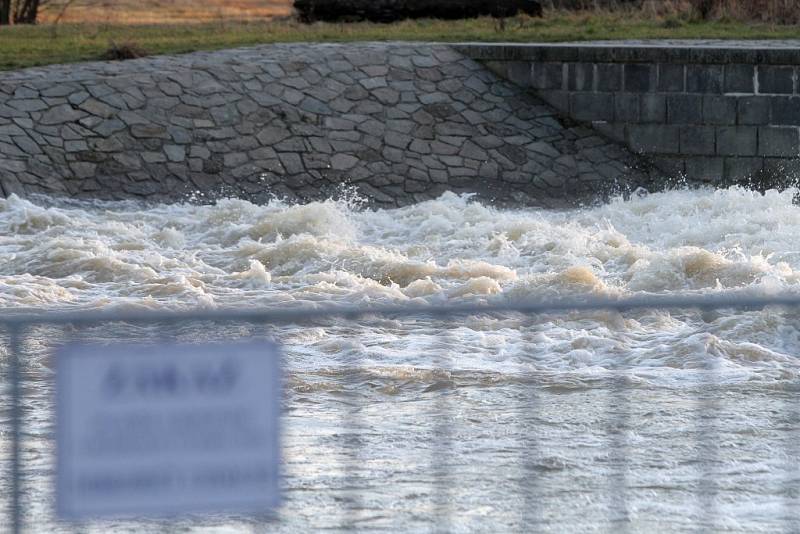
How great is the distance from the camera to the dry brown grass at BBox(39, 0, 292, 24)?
2905 cm

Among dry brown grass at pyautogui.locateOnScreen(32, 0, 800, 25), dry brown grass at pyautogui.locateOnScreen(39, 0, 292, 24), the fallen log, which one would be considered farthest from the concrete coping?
dry brown grass at pyautogui.locateOnScreen(39, 0, 292, 24)

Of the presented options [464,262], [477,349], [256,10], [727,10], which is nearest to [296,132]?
[464,262]

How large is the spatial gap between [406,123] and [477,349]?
27.4ft

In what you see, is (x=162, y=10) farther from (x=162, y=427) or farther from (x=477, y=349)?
(x=162, y=427)

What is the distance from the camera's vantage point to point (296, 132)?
53.2ft

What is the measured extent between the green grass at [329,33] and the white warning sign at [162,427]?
14730mm

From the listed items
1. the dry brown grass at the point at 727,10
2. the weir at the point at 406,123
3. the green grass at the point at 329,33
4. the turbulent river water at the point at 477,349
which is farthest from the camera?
the dry brown grass at the point at 727,10

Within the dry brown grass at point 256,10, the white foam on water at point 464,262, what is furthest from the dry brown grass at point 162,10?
the white foam on water at point 464,262

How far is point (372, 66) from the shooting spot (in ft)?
Answer: 56.9

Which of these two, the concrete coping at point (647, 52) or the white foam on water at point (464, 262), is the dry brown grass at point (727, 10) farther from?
the white foam on water at point (464, 262)

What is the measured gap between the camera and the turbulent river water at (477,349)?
5459 mm

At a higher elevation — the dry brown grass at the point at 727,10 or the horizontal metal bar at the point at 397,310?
the dry brown grass at the point at 727,10

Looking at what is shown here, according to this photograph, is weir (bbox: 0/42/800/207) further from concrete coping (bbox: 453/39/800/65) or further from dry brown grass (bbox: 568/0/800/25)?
dry brown grass (bbox: 568/0/800/25)

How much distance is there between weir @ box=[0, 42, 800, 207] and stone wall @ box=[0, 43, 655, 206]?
0.02 meters
